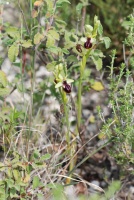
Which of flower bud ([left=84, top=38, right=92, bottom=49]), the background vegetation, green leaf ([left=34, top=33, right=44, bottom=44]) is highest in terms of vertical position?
green leaf ([left=34, top=33, right=44, bottom=44])

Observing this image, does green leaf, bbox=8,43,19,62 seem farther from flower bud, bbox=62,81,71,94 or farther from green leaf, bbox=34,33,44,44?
flower bud, bbox=62,81,71,94

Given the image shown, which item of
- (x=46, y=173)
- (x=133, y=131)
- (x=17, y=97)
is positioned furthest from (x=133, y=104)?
(x=17, y=97)

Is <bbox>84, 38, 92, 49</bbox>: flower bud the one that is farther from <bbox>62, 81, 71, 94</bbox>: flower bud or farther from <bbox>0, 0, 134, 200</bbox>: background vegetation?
<bbox>62, 81, 71, 94</bbox>: flower bud

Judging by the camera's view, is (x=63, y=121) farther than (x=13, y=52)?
Yes

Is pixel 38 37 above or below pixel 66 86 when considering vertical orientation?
above

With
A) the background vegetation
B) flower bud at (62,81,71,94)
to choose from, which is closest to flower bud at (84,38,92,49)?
the background vegetation

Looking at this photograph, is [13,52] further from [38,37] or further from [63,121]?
[63,121]

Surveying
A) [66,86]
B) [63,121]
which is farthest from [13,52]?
[63,121]

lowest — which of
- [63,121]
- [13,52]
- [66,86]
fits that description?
[63,121]

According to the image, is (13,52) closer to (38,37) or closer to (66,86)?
(38,37)

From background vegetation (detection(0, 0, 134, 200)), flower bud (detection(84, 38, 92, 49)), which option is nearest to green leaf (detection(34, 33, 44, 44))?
background vegetation (detection(0, 0, 134, 200))

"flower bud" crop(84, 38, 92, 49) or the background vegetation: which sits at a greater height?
"flower bud" crop(84, 38, 92, 49)

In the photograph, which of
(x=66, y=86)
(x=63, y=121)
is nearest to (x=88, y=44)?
(x=66, y=86)

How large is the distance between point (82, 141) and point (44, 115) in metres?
0.50
